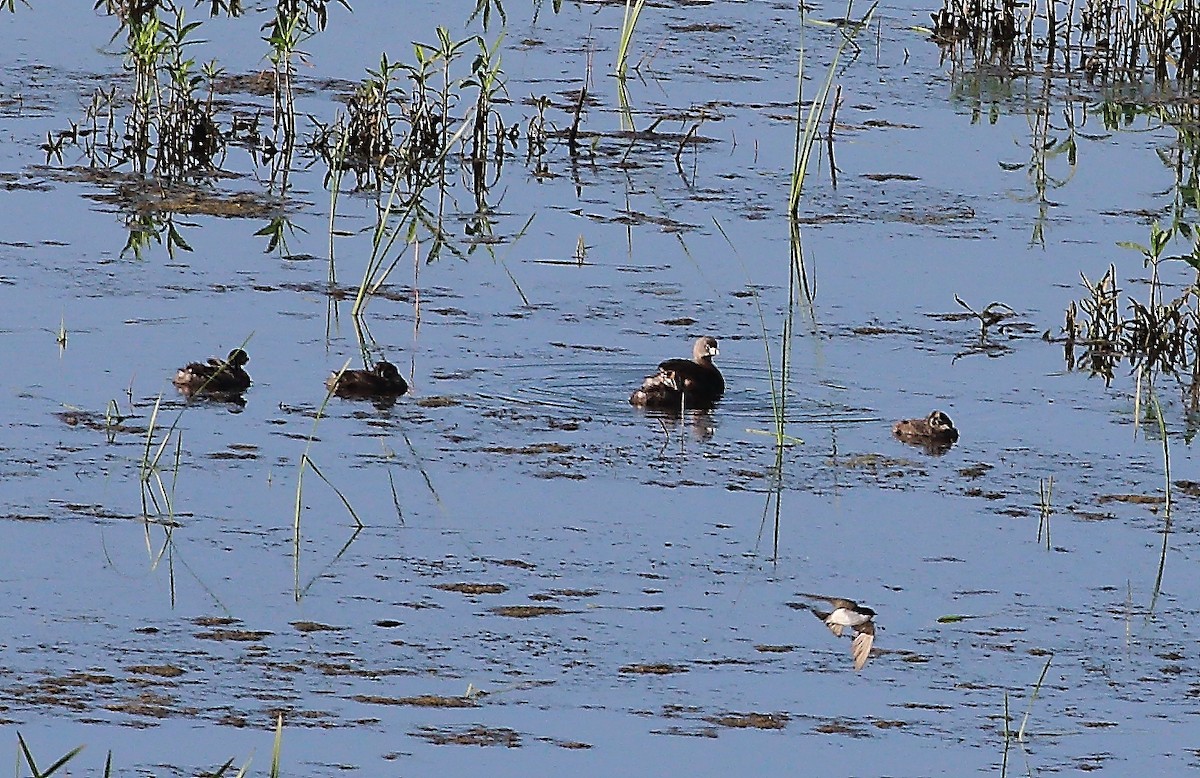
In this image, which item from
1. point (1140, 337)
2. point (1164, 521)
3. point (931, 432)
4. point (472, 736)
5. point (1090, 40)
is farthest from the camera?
point (1090, 40)

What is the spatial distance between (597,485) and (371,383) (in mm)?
1049

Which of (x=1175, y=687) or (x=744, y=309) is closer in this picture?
(x=1175, y=687)

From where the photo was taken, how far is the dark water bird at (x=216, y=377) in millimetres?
7910

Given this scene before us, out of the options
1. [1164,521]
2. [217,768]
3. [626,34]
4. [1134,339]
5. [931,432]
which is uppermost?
[626,34]

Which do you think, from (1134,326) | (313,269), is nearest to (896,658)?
(1134,326)

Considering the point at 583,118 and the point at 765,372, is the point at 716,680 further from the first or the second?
the point at 583,118

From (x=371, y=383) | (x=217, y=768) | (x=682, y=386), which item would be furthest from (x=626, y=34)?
(x=217, y=768)

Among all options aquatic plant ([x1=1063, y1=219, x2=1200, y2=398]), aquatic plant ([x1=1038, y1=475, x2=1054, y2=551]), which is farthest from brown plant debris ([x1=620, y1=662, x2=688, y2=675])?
aquatic plant ([x1=1063, y1=219, x2=1200, y2=398])

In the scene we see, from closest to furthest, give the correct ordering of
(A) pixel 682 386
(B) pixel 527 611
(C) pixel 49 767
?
(C) pixel 49 767 → (B) pixel 527 611 → (A) pixel 682 386

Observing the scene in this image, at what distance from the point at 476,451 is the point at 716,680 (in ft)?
6.60

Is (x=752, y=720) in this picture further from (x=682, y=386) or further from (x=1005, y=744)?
(x=682, y=386)

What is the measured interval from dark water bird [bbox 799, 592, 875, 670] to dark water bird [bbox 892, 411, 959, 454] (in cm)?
171

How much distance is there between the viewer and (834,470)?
24.9 feet

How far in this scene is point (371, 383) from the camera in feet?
26.2
